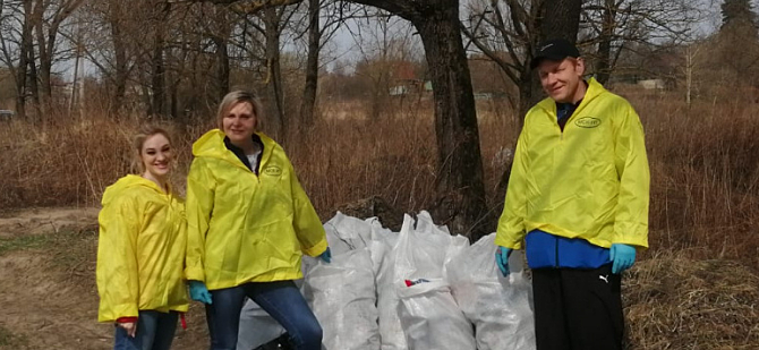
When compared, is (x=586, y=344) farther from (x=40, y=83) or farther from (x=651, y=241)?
(x=40, y=83)

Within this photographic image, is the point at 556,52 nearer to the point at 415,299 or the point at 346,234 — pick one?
the point at 415,299

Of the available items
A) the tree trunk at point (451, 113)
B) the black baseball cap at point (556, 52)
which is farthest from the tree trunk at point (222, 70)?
the black baseball cap at point (556, 52)

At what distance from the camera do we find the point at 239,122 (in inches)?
113

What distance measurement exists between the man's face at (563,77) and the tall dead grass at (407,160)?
8.67 ft

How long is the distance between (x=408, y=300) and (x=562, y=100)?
1.24 m

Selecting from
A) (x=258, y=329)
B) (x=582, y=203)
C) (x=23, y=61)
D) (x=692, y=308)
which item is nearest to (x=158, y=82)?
(x=23, y=61)

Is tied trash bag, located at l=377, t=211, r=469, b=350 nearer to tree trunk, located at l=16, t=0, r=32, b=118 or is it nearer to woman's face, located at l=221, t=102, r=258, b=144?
woman's face, located at l=221, t=102, r=258, b=144

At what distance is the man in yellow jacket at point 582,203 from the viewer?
2467 millimetres

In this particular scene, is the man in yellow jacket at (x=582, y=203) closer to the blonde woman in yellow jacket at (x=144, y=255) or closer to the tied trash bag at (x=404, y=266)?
the tied trash bag at (x=404, y=266)

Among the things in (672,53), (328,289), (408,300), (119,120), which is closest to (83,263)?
(328,289)

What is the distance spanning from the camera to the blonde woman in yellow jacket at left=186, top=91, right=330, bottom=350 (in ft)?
9.20

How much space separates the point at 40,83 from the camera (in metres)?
24.4

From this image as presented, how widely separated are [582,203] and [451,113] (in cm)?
341

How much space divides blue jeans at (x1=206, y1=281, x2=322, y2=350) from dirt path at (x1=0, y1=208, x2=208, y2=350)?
1572 mm
